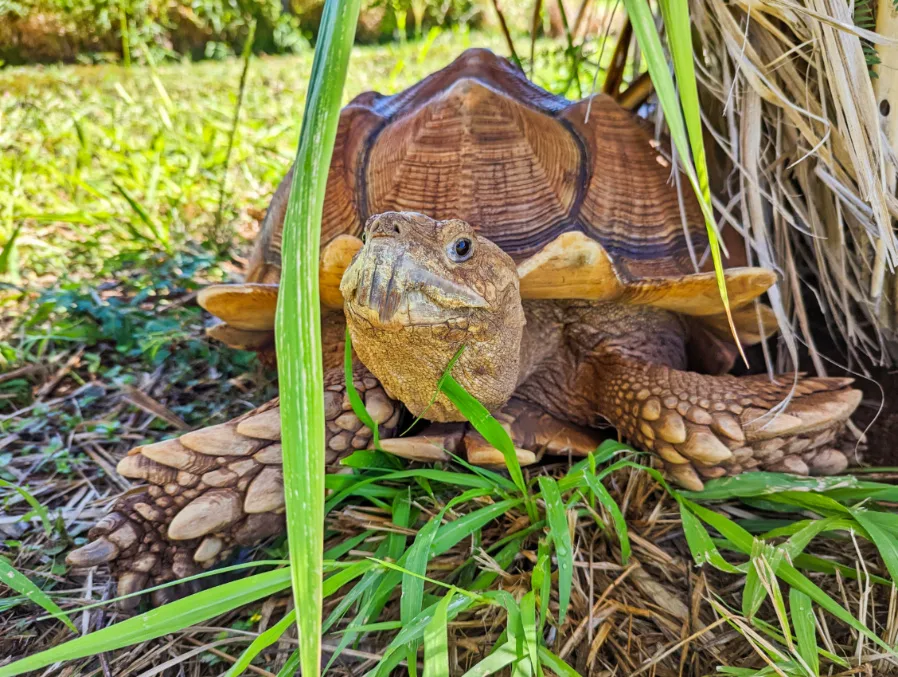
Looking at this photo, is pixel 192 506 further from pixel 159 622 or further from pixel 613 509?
pixel 613 509

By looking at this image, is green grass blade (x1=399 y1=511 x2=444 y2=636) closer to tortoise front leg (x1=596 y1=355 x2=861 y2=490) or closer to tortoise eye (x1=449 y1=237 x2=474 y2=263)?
tortoise eye (x1=449 y1=237 x2=474 y2=263)

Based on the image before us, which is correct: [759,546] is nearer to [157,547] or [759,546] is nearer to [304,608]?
[304,608]

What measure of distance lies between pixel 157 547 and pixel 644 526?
1150 mm

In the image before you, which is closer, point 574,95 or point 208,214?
point 208,214

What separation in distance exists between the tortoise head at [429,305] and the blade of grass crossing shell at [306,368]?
1.38 feet

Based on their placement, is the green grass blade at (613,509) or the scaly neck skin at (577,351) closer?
the green grass blade at (613,509)

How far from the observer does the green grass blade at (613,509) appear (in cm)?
137

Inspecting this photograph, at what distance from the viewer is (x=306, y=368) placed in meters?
0.79

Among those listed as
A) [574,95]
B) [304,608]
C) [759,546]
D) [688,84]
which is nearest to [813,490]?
[759,546]

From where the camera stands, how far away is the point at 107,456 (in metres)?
2.00

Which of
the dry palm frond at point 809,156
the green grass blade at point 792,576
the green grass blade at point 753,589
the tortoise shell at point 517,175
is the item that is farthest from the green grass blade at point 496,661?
the dry palm frond at point 809,156

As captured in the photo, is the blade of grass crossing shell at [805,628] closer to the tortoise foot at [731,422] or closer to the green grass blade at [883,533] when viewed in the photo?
the green grass blade at [883,533]

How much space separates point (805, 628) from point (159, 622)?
115cm

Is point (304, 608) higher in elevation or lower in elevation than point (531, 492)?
higher
